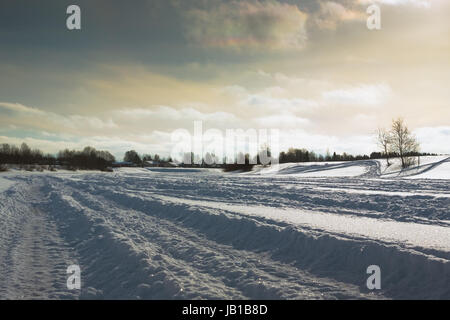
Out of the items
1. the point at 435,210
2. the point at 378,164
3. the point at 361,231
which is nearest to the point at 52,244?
the point at 361,231

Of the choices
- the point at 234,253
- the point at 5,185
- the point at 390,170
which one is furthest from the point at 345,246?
the point at 390,170

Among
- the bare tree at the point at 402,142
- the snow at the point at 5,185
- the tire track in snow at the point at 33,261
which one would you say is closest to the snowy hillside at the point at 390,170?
the bare tree at the point at 402,142

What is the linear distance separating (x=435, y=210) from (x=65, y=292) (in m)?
11.6

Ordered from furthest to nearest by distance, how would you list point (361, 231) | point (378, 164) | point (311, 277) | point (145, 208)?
point (378, 164) < point (145, 208) < point (361, 231) < point (311, 277)

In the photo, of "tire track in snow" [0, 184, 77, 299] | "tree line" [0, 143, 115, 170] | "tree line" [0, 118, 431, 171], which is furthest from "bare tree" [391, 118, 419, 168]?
"tree line" [0, 143, 115, 170]

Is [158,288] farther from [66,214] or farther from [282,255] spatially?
[66,214]

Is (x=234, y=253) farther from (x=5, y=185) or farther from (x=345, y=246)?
(x=5, y=185)

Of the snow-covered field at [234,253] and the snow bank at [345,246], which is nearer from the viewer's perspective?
the snow-covered field at [234,253]

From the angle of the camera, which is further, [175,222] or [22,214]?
[22,214]

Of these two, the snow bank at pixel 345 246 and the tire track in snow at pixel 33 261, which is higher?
the snow bank at pixel 345 246

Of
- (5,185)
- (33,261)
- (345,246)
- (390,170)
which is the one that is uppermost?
(390,170)

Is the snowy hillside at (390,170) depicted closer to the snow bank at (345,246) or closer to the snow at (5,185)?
the snow bank at (345,246)

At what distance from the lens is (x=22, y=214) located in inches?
491
